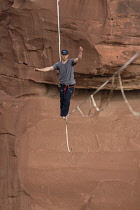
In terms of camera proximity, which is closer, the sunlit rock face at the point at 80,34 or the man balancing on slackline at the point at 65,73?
the man balancing on slackline at the point at 65,73

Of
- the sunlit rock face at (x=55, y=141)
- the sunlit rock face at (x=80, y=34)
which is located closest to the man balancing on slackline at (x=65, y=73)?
the sunlit rock face at (x=80, y=34)

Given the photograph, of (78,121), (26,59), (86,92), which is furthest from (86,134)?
(26,59)

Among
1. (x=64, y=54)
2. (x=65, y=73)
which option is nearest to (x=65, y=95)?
(x=65, y=73)

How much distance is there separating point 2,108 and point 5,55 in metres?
0.76

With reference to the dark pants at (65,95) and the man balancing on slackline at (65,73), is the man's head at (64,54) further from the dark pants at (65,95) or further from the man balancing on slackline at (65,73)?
the dark pants at (65,95)

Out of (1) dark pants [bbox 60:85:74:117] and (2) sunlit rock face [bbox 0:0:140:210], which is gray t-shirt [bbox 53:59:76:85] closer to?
(1) dark pants [bbox 60:85:74:117]

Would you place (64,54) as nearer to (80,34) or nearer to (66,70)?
(66,70)

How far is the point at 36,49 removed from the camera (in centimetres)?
473

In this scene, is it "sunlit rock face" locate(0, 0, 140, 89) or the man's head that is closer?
the man's head

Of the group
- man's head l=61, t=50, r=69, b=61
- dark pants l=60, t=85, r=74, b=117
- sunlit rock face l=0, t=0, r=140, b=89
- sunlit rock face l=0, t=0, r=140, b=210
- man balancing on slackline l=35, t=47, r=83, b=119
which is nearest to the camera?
man's head l=61, t=50, r=69, b=61

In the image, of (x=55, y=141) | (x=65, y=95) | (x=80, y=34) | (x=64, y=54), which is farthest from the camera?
(x=55, y=141)

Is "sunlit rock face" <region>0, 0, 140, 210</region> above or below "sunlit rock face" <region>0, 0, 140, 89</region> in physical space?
below

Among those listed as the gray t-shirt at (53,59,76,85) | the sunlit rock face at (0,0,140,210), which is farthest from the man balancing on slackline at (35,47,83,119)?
the sunlit rock face at (0,0,140,210)

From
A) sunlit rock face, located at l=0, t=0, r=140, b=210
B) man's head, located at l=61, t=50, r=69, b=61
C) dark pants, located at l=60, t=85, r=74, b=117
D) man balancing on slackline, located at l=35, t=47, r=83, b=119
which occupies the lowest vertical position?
sunlit rock face, located at l=0, t=0, r=140, b=210
